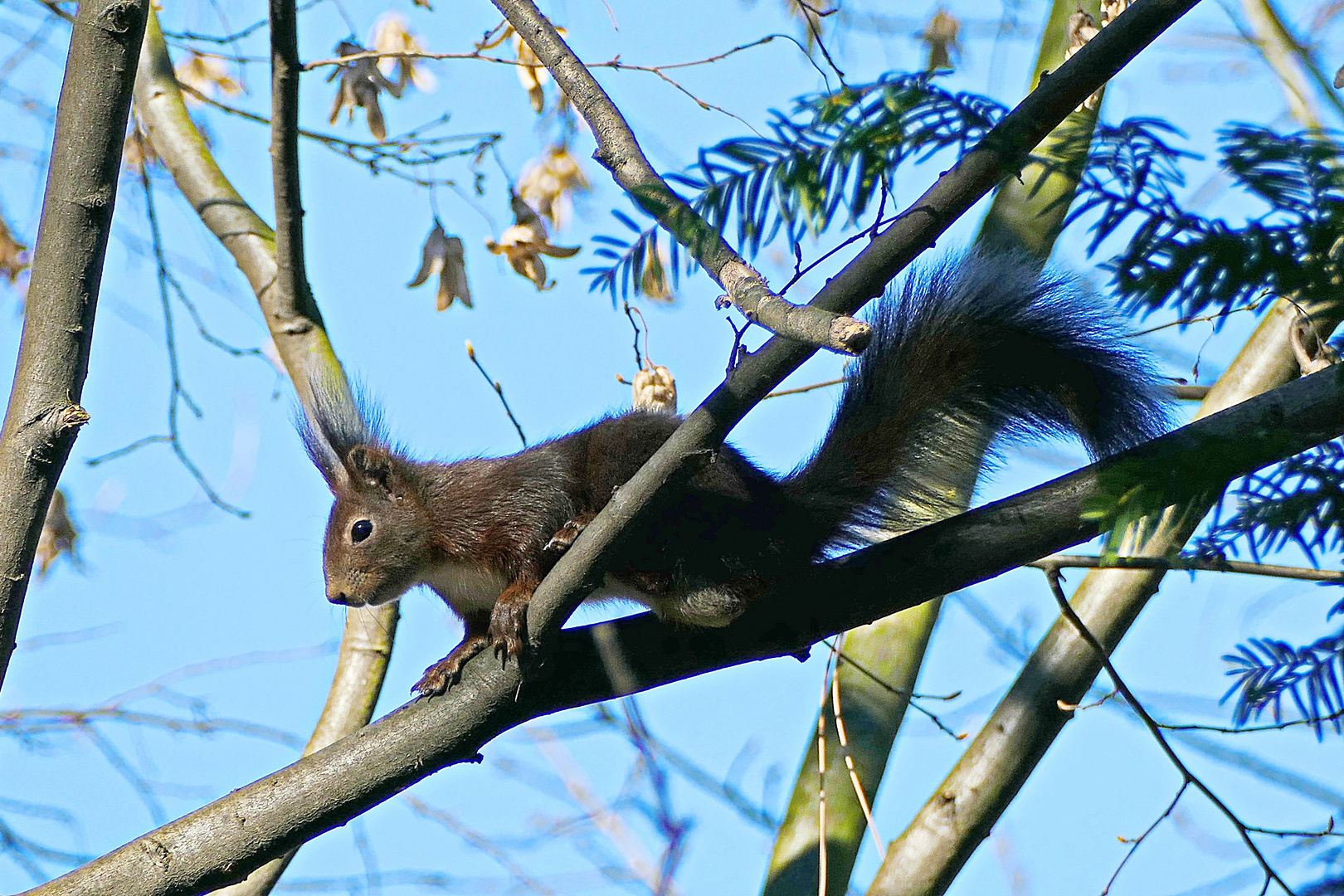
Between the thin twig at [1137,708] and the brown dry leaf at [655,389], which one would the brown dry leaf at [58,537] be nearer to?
the brown dry leaf at [655,389]

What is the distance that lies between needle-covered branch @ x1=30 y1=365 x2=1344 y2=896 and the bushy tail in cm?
40

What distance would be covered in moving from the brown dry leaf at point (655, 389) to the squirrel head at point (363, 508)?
22.2 inches

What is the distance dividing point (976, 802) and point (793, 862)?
0.48 metres

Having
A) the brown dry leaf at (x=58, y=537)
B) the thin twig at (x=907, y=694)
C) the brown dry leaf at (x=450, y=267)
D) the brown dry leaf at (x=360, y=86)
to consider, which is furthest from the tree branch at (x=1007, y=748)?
the brown dry leaf at (x=58, y=537)

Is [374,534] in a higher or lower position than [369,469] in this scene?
lower

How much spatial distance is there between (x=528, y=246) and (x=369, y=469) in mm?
686

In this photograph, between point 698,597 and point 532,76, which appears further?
point 532,76

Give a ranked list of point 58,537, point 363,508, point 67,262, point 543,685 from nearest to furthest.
Result: point 67,262, point 543,685, point 363,508, point 58,537

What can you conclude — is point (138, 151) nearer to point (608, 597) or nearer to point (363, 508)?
point (363, 508)

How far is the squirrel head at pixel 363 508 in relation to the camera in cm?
262

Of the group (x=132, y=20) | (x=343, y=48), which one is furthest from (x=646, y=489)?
(x=343, y=48)

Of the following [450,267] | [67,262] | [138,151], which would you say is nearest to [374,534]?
[450,267]

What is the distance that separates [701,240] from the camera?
1.01 metres

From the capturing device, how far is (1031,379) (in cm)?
215
